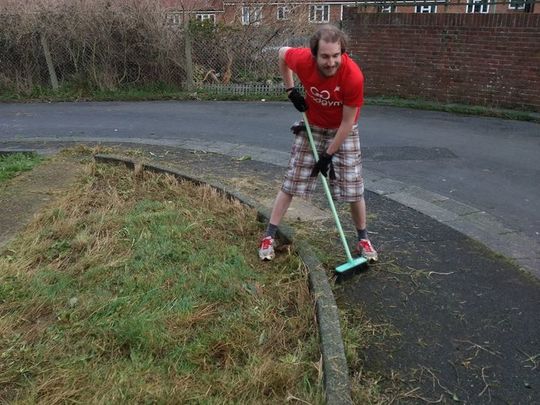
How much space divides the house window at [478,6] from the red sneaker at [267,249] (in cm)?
802

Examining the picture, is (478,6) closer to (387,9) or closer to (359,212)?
(387,9)

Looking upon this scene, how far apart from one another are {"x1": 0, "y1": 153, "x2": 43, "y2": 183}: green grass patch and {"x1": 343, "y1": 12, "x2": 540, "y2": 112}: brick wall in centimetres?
753

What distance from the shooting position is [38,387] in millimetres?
2488

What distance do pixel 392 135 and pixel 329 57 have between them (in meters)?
5.44

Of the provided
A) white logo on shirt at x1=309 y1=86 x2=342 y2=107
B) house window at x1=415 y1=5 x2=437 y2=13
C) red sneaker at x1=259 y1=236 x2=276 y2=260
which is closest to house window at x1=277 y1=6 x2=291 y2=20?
house window at x1=415 y1=5 x2=437 y2=13

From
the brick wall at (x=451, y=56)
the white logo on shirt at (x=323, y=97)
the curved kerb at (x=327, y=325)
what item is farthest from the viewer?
the brick wall at (x=451, y=56)

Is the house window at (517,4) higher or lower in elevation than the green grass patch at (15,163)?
higher

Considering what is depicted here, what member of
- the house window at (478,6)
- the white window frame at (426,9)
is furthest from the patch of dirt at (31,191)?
the white window frame at (426,9)

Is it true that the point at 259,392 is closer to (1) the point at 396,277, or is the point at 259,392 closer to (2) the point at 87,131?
(1) the point at 396,277

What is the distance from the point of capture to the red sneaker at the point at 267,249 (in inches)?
153

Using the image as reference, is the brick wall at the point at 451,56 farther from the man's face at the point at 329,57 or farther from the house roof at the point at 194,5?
the man's face at the point at 329,57

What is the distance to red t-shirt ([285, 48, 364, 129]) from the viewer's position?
11.3ft

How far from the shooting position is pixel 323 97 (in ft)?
11.9

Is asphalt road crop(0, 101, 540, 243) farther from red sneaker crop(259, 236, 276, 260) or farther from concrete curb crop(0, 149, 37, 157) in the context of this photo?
red sneaker crop(259, 236, 276, 260)
